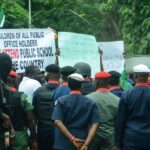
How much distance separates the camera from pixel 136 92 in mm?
8828

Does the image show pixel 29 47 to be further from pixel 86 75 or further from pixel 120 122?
pixel 120 122

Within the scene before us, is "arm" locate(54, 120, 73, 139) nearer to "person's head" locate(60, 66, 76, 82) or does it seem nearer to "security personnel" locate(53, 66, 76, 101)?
"security personnel" locate(53, 66, 76, 101)

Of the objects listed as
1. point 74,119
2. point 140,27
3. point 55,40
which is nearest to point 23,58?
point 55,40

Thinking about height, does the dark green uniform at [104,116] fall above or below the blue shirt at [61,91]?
below

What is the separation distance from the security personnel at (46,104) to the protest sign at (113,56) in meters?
3.88

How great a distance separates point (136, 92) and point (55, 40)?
15.0 ft

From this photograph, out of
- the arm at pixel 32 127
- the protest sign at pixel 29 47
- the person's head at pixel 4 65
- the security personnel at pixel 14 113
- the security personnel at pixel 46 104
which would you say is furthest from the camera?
the protest sign at pixel 29 47

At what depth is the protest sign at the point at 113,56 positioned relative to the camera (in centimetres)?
1418

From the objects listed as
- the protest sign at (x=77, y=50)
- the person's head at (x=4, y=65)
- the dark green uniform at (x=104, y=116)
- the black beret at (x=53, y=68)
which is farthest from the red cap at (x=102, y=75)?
the protest sign at (x=77, y=50)

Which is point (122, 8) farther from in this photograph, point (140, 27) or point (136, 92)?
point (136, 92)

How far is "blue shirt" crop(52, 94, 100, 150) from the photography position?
8688mm

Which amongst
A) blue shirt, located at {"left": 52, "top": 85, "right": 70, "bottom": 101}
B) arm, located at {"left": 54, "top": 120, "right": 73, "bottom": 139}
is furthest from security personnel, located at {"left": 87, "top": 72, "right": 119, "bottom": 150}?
arm, located at {"left": 54, "top": 120, "right": 73, "bottom": 139}

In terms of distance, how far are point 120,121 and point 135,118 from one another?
0.20 m

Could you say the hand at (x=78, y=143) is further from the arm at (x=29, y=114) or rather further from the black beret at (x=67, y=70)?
the black beret at (x=67, y=70)
